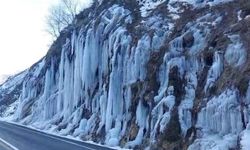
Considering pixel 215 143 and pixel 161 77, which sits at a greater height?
pixel 161 77

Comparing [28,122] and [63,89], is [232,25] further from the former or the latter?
[28,122]

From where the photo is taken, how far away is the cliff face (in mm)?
19578

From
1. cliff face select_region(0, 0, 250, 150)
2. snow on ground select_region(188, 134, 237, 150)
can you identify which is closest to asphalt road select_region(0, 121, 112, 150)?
cliff face select_region(0, 0, 250, 150)

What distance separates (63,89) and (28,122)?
841 cm

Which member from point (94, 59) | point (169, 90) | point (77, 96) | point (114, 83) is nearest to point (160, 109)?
point (169, 90)

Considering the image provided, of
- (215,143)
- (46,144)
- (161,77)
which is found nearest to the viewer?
(215,143)

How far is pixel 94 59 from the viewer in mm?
36438

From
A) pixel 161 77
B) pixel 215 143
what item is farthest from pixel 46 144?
pixel 215 143

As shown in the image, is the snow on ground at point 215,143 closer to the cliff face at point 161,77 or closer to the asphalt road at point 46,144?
the cliff face at point 161,77

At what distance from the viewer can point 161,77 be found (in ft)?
83.3

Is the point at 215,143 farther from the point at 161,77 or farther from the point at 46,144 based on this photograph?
the point at 46,144

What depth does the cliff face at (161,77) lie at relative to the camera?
771 inches

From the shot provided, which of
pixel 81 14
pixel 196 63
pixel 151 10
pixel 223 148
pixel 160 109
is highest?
pixel 81 14

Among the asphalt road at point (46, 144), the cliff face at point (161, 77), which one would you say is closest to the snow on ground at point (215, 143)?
the cliff face at point (161, 77)
